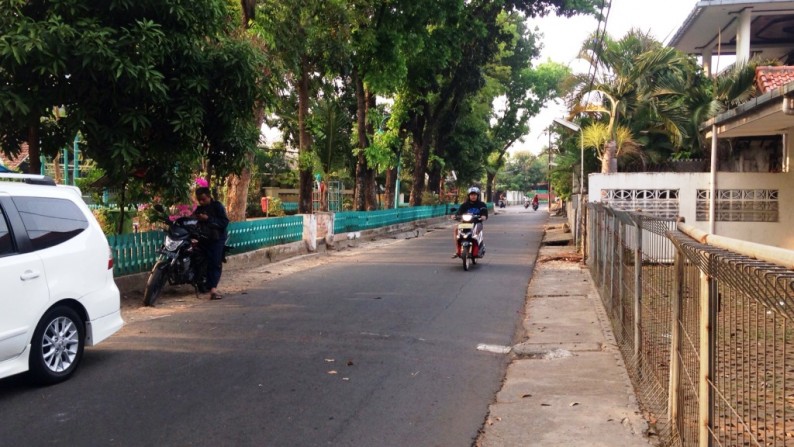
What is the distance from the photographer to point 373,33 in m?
20.1

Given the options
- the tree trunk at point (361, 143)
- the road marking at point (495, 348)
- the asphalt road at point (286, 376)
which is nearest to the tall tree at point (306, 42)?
the tree trunk at point (361, 143)

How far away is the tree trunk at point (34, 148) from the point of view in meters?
9.35

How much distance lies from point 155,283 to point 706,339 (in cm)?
788

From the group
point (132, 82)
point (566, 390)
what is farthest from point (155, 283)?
point (566, 390)

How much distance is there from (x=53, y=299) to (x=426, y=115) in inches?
1069

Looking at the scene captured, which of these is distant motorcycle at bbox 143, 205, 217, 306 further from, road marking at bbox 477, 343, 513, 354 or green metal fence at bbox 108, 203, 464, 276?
road marking at bbox 477, 343, 513, 354

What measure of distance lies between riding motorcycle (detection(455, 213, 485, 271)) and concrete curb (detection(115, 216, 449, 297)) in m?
4.12

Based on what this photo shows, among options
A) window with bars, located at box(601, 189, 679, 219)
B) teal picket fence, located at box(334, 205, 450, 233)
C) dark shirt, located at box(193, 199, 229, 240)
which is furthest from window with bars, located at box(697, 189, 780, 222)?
teal picket fence, located at box(334, 205, 450, 233)

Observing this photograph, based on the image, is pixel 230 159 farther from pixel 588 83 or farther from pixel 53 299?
pixel 588 83

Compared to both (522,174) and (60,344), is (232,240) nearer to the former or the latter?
(60,344)

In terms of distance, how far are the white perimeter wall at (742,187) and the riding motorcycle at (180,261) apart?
31.0 feet

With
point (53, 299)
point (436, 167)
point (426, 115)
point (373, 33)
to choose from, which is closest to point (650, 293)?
point (53, 299)

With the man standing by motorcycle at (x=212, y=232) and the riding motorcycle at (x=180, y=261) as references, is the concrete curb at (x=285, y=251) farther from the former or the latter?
the man standing by motorcycle at (x=212, y=232)

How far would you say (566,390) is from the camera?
226 inches
